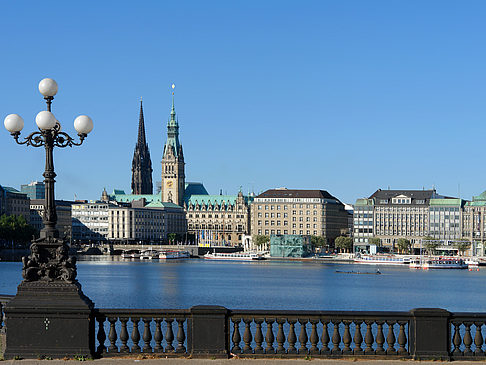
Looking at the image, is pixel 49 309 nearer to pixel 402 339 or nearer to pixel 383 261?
pixel 402 339

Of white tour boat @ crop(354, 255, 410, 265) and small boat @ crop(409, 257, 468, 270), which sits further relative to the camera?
white tour boat @ crop(354, 255, 410, 265)

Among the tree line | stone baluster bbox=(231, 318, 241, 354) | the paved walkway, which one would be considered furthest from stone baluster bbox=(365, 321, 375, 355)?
the tree line

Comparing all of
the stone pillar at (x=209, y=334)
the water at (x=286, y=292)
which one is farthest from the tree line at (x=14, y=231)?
the stone pillar at (x=209, y=334)

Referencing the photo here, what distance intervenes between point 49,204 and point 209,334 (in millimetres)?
4079

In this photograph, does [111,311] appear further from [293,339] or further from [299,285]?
[299,285]

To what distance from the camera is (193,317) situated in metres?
18.5

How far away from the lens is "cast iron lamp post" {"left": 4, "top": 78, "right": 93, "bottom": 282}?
745 inches

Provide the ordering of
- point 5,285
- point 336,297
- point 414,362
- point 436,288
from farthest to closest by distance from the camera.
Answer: point 436,288
point 5,285
point 336,297
point 414,362

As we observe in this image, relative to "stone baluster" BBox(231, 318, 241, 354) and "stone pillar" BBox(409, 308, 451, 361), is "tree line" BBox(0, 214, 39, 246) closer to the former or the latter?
"stone baluster" BBox(231, 318, 241, 354)

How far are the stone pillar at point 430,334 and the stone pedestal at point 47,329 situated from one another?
19.7 feet

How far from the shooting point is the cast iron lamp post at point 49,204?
62.1 ft

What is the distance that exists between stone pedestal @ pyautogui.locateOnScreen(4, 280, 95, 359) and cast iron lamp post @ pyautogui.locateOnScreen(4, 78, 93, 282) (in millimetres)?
593

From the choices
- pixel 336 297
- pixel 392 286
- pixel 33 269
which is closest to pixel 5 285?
pixel 336 297

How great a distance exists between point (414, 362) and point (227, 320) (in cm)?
352
